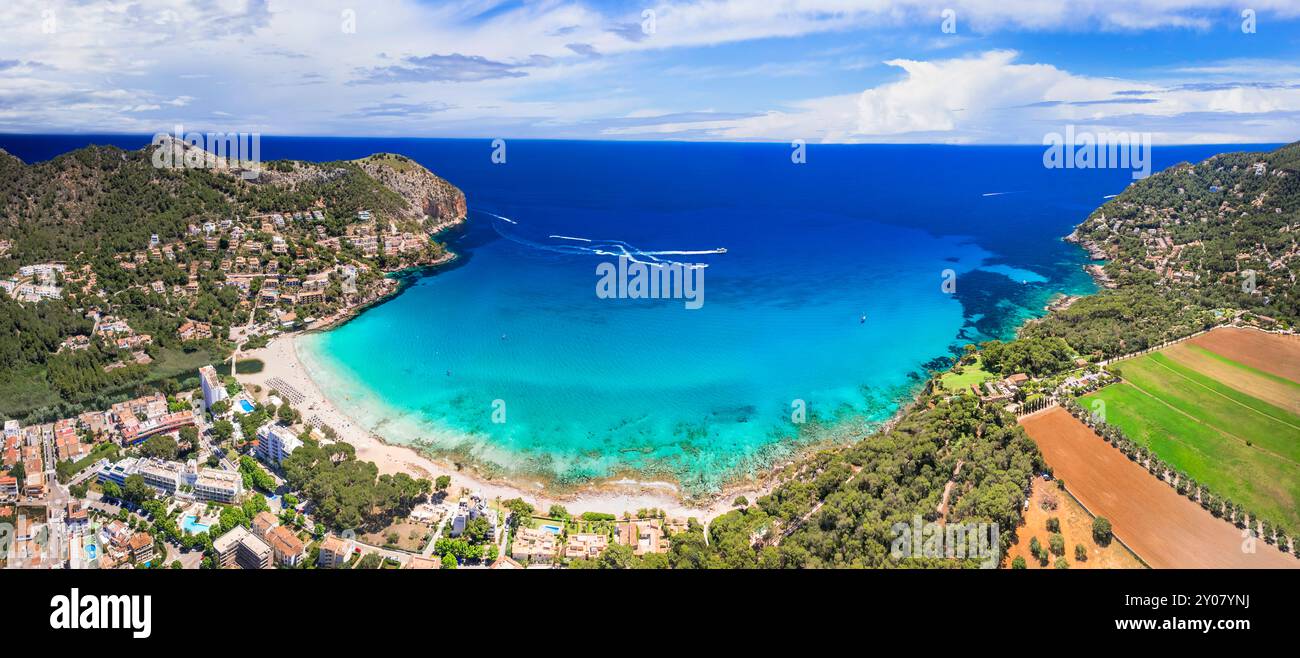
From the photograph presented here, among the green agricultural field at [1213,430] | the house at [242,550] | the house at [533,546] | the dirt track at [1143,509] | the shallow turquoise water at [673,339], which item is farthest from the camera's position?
the shallow turquoise water at [673,339]

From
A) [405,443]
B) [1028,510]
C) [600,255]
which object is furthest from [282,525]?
[600,255]

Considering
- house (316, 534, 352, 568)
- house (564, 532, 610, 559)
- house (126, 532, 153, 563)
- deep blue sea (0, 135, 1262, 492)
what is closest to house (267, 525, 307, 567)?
house (316, 534, 352, 568)

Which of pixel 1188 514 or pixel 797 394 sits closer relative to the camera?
pixel 1188 514

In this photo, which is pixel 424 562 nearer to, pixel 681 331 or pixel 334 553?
pixel 334 553

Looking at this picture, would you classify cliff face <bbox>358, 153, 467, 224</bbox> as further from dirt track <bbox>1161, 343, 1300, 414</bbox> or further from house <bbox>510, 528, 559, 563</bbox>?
dirt track <bbox>1161, 343, 1300, 414</bbox>

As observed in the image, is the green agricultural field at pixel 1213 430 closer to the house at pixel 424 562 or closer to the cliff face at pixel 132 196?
the house at pixel 424 562

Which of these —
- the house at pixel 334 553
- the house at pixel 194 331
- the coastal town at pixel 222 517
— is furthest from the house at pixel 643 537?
the house at pixel 194 331

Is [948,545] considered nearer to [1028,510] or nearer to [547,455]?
[1028,510]
